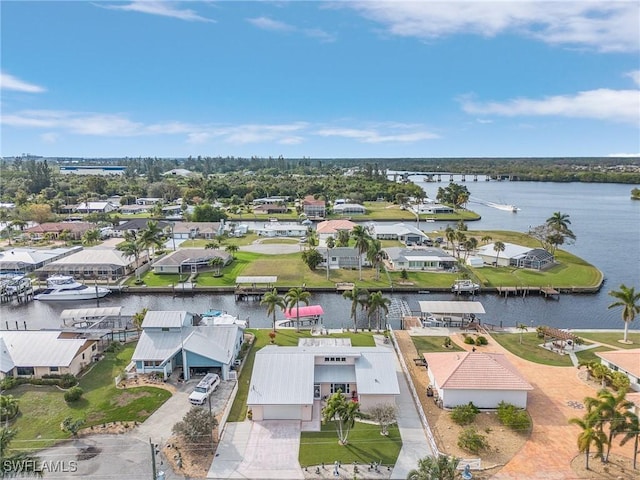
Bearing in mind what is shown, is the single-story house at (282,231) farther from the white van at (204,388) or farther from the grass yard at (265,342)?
the white van at (204,388)

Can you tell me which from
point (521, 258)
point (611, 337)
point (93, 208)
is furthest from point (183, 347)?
point (93, 208)

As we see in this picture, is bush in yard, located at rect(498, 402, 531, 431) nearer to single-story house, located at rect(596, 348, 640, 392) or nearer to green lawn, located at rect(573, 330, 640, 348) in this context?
single-story house, located at rect(596, 348, 640, 392)

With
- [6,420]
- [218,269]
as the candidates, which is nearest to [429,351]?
[6,420]

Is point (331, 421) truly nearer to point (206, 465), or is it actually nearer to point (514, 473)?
point (206, 465)

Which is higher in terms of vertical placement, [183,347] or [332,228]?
[332,228]

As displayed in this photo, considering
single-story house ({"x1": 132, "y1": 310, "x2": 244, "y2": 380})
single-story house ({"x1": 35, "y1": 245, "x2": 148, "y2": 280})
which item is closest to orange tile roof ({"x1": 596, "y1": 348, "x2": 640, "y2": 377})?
single-story house ({"x1": 132, "y1": 310, "x2": 244, "y2": 380})

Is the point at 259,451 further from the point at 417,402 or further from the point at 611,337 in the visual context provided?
the point at 611,337
